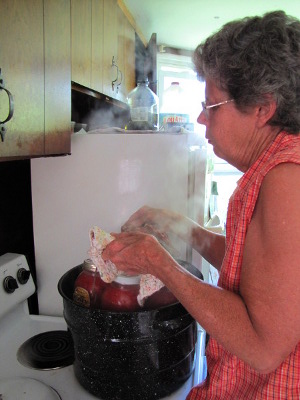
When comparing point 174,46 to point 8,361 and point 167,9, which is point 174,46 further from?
point 8,361

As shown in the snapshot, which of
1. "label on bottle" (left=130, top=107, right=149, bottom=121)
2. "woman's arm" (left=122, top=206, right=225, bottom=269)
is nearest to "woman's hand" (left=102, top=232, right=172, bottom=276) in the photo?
"woman's arm" (left=122, top=206, right=225, bottom=269)

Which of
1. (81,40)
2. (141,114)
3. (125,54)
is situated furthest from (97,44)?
(125,54)

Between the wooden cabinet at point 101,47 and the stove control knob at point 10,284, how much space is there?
2.44 feet

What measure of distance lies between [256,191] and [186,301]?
252 mm

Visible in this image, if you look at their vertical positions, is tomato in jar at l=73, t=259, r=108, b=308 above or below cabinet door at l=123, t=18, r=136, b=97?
below

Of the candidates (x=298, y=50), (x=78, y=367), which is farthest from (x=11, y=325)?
(x=298, y=50)

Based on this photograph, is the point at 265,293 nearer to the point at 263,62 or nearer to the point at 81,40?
the point at 263,62

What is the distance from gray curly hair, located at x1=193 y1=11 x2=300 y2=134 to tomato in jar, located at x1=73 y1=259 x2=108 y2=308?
53cm

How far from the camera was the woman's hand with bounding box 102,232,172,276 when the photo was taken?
2.49 ft

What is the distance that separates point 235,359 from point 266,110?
1.77 ft

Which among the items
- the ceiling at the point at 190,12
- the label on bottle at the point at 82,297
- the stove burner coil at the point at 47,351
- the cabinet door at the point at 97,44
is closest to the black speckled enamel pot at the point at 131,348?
the label on bottle at the point at 82,297

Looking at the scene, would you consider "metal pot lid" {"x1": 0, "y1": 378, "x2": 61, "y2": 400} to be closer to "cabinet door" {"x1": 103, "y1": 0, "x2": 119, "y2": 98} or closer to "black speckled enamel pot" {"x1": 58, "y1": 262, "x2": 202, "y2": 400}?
"black speckled enamel pot" {"x1": 58, "y1": 262, "x2": 202, "y2": 400}

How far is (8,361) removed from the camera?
1.08 metres

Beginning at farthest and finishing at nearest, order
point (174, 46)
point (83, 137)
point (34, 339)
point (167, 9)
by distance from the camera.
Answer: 1. point (174, 46)
2. point (167, 9)
3. point (83, 137)
4. point (34, 339)
